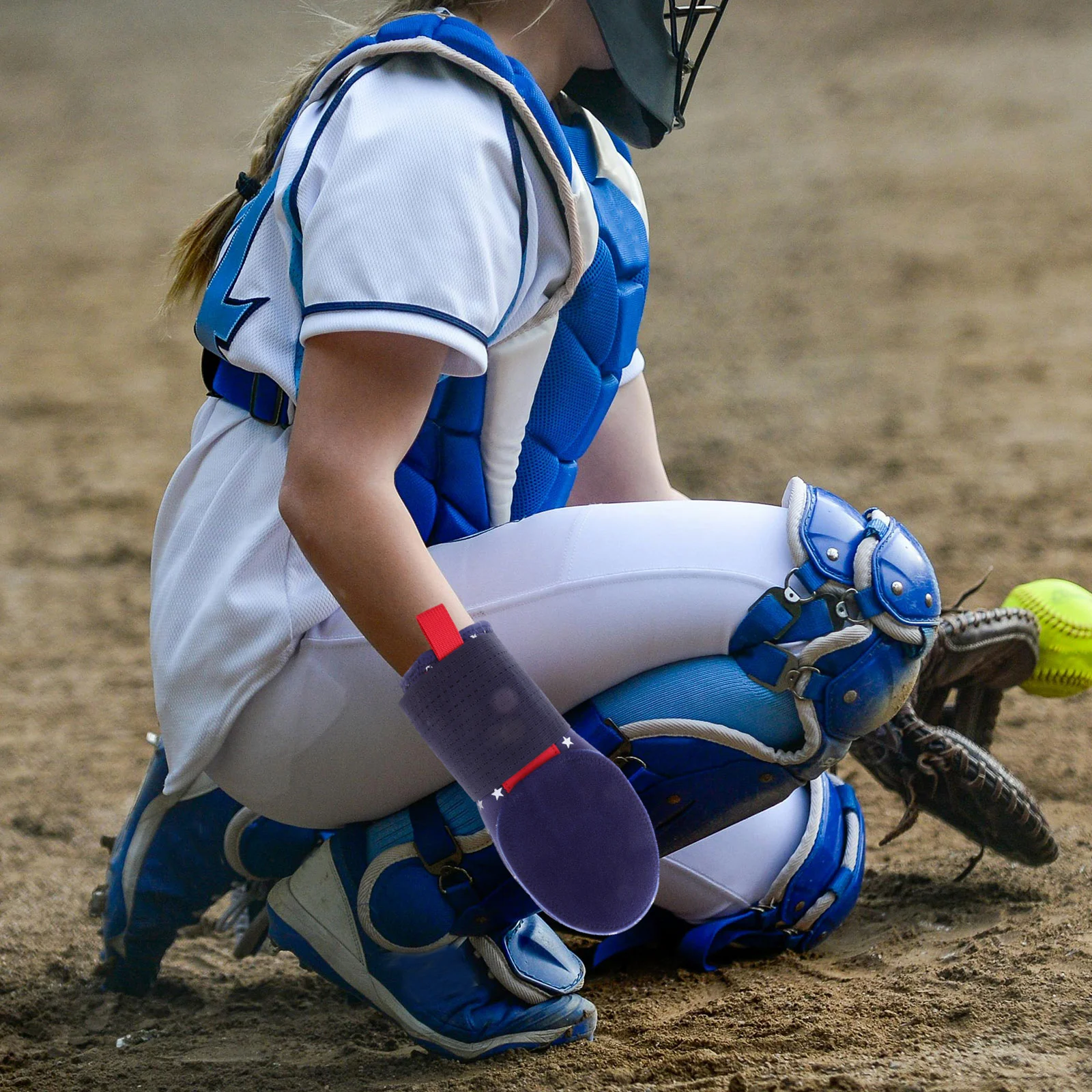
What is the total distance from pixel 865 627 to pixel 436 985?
1.83ft

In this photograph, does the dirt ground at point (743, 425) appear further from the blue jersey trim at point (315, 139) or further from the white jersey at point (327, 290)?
the blue jersey trim at point (315, 139)

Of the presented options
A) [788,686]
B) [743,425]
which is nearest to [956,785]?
[788,686]

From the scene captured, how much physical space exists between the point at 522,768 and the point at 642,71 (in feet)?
2.24

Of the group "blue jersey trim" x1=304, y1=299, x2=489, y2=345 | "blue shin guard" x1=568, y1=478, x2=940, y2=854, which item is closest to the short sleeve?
"blue jersey trim" x1=304, y1=299, x2=489, y2=345

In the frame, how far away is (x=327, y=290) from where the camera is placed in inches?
39.5

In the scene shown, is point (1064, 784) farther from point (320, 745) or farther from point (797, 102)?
point (797, 102)

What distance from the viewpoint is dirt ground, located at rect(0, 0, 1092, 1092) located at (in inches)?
52.6

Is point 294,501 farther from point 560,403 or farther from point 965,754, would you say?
point 965,754

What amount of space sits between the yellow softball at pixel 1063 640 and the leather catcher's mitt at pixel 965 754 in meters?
0.03

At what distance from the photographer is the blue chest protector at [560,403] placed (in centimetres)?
122

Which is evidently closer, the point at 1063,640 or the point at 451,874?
the point at 451,874

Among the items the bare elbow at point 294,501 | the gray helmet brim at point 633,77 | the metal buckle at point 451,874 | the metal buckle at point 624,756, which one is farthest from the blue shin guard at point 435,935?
the gray helmet brim at point 633,77

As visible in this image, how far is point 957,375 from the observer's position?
378 cm

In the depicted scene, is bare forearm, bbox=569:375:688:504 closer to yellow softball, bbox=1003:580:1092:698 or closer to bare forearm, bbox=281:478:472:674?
yellow softball, bbox=1003:580:1092:698
